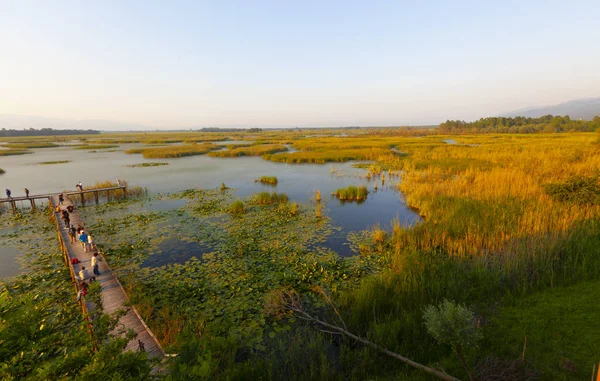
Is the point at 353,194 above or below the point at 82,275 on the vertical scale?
above

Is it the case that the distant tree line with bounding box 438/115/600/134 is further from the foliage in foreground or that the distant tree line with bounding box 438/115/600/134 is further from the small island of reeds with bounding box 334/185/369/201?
the foliage in foreground

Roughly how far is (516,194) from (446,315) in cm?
1756

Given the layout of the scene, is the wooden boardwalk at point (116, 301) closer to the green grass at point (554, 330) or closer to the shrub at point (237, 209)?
the green grass at point (554, 330)

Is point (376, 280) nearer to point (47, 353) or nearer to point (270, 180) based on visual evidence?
point (47, 353)

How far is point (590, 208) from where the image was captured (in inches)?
545

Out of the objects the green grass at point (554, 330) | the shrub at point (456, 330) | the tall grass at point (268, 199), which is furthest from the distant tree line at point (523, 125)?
the shrub at point (456, 330)

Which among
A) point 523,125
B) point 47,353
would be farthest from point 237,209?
point 523,125

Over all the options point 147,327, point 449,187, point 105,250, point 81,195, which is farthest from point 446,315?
point 81,195

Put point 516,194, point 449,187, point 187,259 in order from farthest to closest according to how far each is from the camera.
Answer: point 449,187, point 516,194, point 187,259

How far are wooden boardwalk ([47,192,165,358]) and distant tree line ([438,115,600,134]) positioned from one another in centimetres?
11011

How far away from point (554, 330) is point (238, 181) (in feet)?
99.4

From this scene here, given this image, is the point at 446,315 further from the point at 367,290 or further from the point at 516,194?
the point at 516,194

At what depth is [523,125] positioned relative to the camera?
382 ft

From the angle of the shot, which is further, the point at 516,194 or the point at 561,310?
the point at 516,194
